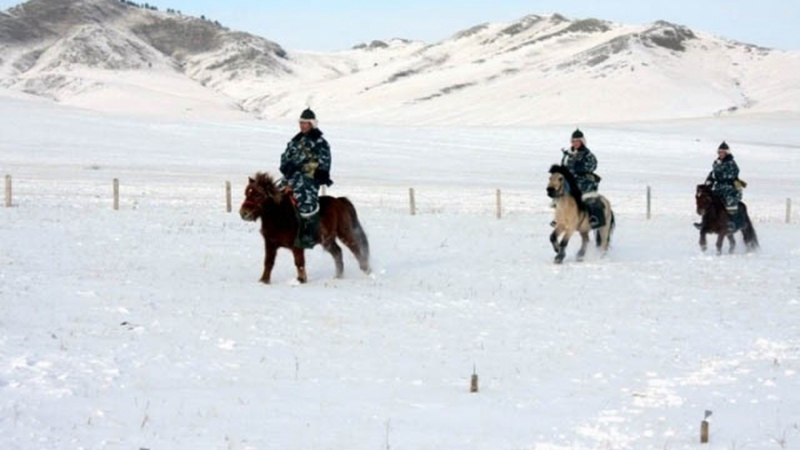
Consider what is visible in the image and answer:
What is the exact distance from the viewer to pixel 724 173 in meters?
19.6

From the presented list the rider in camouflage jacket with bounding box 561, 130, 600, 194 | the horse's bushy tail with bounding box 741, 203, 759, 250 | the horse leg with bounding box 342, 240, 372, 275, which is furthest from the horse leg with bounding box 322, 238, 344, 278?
the horse's bushy tail with bounding box 741, 203, 759, 250

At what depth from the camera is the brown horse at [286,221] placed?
44.3 feet

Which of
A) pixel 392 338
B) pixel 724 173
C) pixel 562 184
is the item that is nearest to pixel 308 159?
pixel 392 338

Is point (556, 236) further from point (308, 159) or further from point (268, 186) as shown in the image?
point (268, 186)

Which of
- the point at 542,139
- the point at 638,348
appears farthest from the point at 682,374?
the point at 542,139

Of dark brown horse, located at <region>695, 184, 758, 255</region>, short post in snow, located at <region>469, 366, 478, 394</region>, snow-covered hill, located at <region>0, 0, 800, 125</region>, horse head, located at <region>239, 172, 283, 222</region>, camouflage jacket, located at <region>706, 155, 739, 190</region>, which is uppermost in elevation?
snow-covered hill, located at <region>0, 0, 800, 125</region>

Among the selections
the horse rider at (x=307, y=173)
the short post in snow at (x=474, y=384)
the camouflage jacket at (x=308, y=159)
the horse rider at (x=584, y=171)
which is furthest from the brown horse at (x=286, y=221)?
the short post in snow at (x=474, y=384)

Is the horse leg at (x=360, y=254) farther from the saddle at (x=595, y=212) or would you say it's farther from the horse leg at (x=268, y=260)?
the saddle at (x=595, y=212)

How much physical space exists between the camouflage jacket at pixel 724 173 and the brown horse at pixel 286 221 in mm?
8779

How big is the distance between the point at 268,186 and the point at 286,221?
60cm

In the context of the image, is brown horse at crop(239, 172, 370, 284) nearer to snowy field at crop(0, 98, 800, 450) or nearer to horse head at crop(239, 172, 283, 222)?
horse head at crop(239, 172, 283, 222)

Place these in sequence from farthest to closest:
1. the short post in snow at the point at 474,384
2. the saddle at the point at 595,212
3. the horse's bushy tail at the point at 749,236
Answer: the horse's bushy tail at the point at 749,236, the saddle at the point at 595,212, the short post in snow at the point at 474,384

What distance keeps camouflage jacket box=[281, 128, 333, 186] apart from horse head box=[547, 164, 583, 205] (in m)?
4.54

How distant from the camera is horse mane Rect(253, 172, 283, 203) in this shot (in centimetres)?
1355
